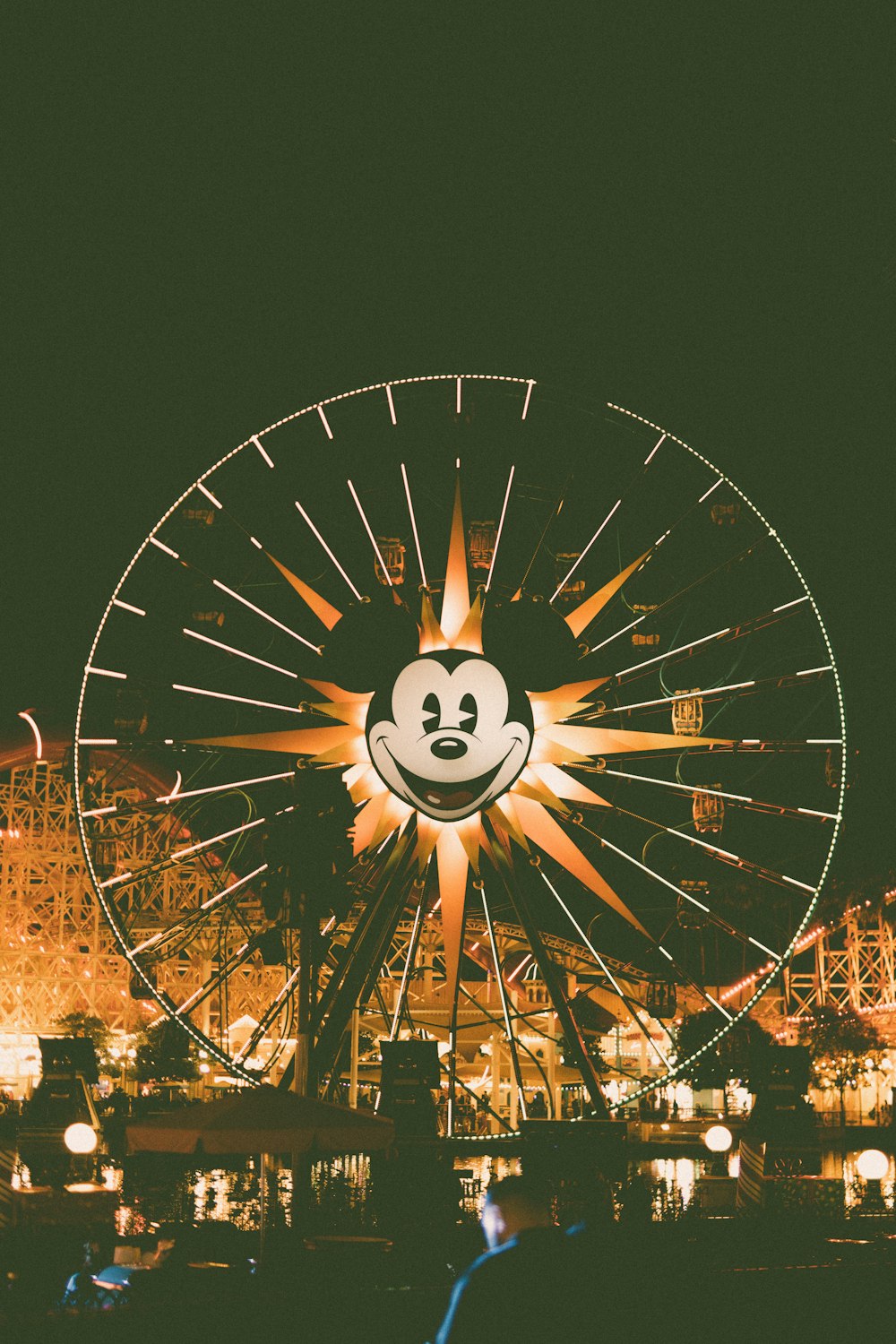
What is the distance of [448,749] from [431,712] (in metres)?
0.61

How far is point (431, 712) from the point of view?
22.2 meters

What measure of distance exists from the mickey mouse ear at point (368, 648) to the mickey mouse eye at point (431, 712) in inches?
27.2

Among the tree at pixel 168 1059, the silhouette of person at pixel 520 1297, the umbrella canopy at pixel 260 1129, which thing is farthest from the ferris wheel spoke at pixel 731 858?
the tree at pixel 168 1059

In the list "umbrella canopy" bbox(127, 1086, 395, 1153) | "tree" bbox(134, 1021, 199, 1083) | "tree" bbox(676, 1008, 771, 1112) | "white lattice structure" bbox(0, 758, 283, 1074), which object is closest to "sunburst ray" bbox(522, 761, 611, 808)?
"tree" bbox(676, 1008, 771, 1112)

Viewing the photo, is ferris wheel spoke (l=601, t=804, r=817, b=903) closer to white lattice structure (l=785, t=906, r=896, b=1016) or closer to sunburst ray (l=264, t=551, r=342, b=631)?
sunburst ray (l=264, t=551, r=342, b=631)

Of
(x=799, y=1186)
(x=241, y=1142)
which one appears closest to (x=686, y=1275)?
(x=241, y=1142)

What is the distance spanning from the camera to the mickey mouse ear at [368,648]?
74.0 ft

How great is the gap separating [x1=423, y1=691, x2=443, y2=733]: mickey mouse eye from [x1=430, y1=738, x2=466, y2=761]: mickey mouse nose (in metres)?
0.25

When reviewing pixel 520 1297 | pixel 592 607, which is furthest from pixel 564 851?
pixel 520 1297

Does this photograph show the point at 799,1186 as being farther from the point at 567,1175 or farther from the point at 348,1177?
the point at 348,1177

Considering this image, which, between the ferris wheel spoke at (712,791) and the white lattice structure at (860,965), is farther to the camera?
the white lattice structure at (860,965)

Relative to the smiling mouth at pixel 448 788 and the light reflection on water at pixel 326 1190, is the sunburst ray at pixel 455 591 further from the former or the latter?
the light reflection on water at pixel 326 1190

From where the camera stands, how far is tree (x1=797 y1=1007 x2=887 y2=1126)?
54.2 m

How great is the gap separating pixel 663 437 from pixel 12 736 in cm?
3588
